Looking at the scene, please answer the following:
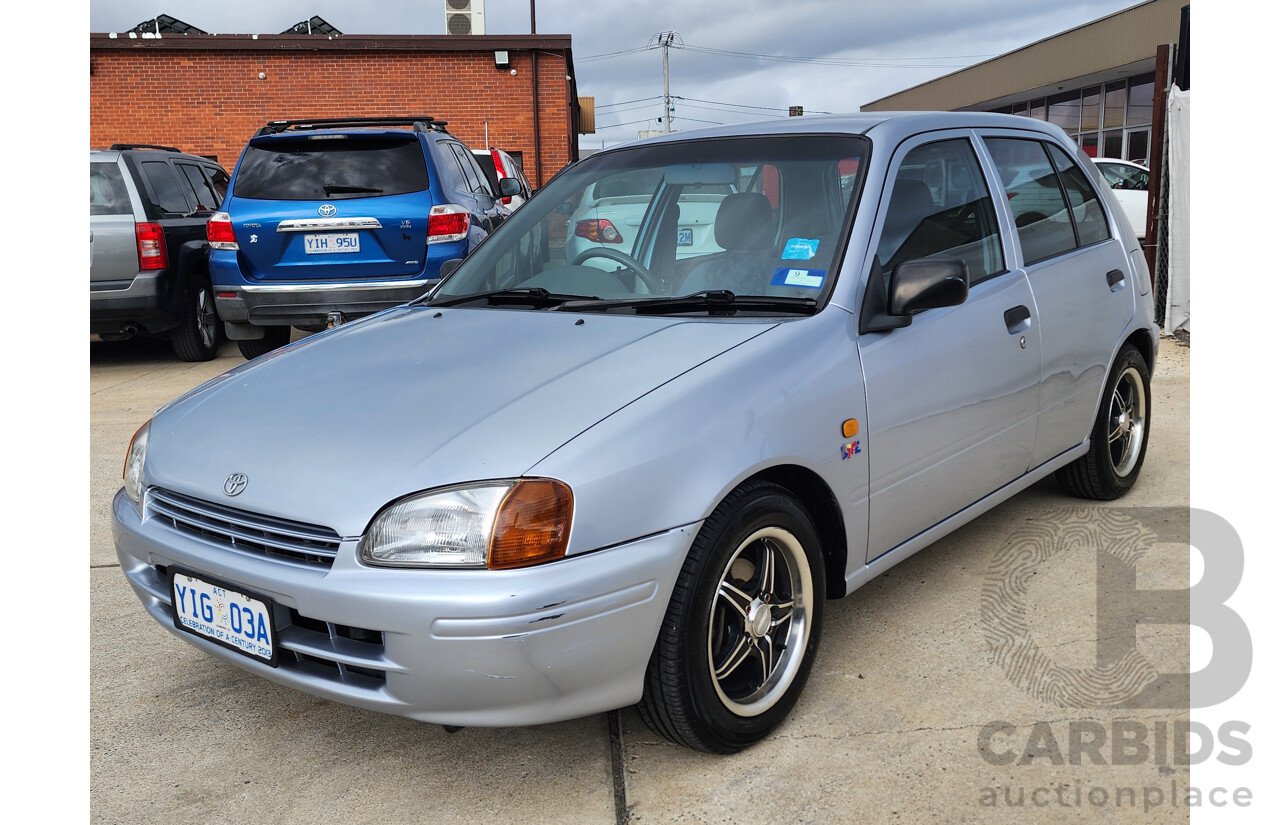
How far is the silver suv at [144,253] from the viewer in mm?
8320

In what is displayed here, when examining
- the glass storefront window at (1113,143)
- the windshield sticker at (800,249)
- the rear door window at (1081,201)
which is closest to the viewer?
the windshield sticker at (800,249)

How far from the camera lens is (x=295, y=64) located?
19.7 metres

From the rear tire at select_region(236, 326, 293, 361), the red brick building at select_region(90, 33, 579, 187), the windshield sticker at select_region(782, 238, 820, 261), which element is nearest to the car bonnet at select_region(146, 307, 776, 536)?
the windshield sticker at select_region(782, 238, 820, 261)

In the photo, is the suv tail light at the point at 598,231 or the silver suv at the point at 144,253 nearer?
the suv tail light at the point at 598,231

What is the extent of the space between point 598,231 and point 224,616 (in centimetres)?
Answer: 183

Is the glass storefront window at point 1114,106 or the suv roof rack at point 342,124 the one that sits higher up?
the glass storefront window at point 1114,106

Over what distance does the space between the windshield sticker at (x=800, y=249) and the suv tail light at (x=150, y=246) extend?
7.02m

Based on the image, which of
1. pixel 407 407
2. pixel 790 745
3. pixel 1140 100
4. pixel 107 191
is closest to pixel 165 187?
pixel 107 191

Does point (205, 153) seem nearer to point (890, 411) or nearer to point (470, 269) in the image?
point (470, 269)

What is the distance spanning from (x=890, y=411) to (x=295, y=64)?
64.1 feet

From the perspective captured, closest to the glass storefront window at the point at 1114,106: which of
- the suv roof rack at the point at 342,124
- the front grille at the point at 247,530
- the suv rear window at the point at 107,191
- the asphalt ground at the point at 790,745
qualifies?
the suv roof rack at the point at 342,124

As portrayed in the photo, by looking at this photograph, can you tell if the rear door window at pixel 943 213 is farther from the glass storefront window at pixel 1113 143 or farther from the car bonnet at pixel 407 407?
the glass storefront window at pixel 1113 143

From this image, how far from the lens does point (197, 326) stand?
9.16 meters

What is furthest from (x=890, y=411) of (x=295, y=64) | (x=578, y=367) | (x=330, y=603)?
(x=295, y=64)
